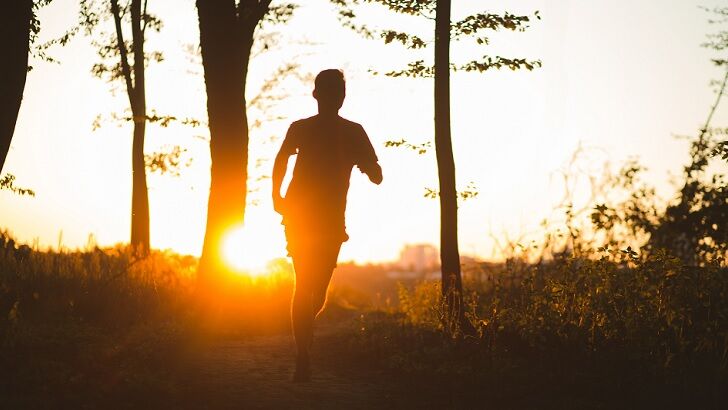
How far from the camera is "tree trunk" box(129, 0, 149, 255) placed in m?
18.6

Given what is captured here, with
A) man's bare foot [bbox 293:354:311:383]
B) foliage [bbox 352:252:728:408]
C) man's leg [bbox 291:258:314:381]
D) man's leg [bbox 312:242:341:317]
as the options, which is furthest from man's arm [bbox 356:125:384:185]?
foliage [bbox 352:252:728:408]

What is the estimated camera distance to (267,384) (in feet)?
22.4

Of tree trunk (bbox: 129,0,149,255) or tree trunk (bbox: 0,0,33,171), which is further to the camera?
tree trunk (bbox: 129,0,149,255)

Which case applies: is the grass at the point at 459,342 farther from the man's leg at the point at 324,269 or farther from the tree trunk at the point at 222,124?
the man's leg at the point at 324,269

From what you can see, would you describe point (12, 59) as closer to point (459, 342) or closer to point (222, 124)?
point (222, 124)

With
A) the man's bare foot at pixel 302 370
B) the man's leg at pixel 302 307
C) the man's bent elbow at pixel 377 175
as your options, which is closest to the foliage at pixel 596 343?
the man's bare foot at pixel 302 370

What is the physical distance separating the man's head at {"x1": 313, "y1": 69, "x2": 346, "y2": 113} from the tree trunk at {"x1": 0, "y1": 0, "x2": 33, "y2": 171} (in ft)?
15.1

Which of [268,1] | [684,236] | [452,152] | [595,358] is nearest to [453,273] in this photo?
[452,152]

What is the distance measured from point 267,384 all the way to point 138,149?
43.3 feet

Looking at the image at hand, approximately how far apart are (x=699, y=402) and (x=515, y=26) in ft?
16.2

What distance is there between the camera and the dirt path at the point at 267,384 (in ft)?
20.3

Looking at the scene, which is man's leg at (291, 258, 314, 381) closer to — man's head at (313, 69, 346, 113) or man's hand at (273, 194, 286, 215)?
man's hand at (273, 194, 286, 215)

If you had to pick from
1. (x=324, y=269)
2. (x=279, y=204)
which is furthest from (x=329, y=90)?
(x=324, y=269)

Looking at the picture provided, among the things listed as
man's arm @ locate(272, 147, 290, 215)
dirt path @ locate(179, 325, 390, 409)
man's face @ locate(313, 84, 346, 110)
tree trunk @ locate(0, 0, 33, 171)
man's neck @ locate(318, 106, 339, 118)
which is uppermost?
tree trunk @ locate(0, 0, 33, 171)
